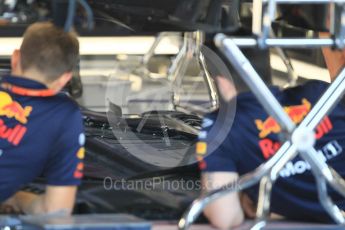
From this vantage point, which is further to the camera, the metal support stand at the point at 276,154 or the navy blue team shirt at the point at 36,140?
the navy blue team shirt at the point at 36,140

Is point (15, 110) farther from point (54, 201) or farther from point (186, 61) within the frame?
point (186, 61)

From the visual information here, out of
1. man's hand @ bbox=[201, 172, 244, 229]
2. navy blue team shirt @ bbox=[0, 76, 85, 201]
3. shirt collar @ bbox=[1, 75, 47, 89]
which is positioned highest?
shirt collar @ bbox=[1, 75, 47, 89]

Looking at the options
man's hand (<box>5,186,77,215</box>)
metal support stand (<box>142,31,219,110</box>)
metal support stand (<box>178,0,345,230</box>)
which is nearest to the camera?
metal support stand (<box>178,0,345,230</box>)

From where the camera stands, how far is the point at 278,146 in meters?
2.39

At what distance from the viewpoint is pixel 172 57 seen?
13.0 feet

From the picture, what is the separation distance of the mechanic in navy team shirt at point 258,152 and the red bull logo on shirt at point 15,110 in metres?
0.51

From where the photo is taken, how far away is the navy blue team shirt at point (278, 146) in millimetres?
2422

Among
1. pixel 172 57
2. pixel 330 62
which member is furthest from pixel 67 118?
pixel 172 57

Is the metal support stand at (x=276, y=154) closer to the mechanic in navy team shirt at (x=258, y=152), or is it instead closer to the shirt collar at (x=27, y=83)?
the mechanic in navy team shirt at (x=258, y=152)

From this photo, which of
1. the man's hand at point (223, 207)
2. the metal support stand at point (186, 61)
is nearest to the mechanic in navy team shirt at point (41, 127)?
the man's hand at point (223, 207)

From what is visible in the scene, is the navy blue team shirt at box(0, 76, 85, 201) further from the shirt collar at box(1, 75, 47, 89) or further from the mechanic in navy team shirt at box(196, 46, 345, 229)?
the mechanic in navy team shirt at box(196, 46, 345, 229)

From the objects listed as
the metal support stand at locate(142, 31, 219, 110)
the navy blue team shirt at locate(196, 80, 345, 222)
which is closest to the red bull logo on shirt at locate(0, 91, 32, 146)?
the navy blue team shirt at locate(196, 80, 345, 222)

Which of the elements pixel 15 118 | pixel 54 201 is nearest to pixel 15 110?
pixel 15 118

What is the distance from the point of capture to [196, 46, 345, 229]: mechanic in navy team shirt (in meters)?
2.40
